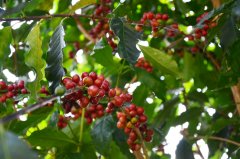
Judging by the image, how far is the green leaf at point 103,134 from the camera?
133 cm

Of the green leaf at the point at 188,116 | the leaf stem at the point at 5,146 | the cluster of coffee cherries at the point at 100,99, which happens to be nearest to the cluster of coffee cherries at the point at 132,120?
the cluster of coffee cherries at the point at 100,99

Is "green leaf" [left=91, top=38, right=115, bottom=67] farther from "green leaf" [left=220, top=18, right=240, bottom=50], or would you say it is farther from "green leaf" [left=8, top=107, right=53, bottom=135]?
"green leaf" [left=220, top=18, right=240, bottom=50]

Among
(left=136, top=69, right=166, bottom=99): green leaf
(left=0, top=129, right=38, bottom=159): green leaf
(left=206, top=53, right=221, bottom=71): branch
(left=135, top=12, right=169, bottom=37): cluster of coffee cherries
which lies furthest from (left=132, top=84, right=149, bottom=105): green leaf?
(left=0, top=129, right=38, bottom=159): green leaf

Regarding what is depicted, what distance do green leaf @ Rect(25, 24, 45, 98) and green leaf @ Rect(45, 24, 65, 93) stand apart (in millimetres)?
23

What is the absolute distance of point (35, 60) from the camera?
1.11 m

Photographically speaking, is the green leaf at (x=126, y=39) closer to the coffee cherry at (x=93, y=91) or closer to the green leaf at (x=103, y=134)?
the coffee cherry at (x=93, y=91)

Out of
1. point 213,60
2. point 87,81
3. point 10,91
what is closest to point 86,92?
point 87,81

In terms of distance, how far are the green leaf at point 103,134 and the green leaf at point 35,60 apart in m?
0.32

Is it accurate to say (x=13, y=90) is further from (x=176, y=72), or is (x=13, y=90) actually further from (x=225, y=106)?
(x=225, y=106)

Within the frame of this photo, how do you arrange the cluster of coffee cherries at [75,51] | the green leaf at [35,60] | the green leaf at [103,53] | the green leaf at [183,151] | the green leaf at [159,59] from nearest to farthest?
the green leaf at [35,60], the green leaf at [183,151], the green leaf at [159,59], the green leaf at [103,53], the cluster of coffee cherries at [75,51]

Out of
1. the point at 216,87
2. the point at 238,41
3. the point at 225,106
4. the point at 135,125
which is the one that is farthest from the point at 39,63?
the point at 225,106

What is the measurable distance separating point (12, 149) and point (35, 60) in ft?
2.19

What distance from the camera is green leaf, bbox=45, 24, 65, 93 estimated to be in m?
1.07

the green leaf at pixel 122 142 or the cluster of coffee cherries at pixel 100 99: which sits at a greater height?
the cluster of coffee cherries at pixel 100 99
